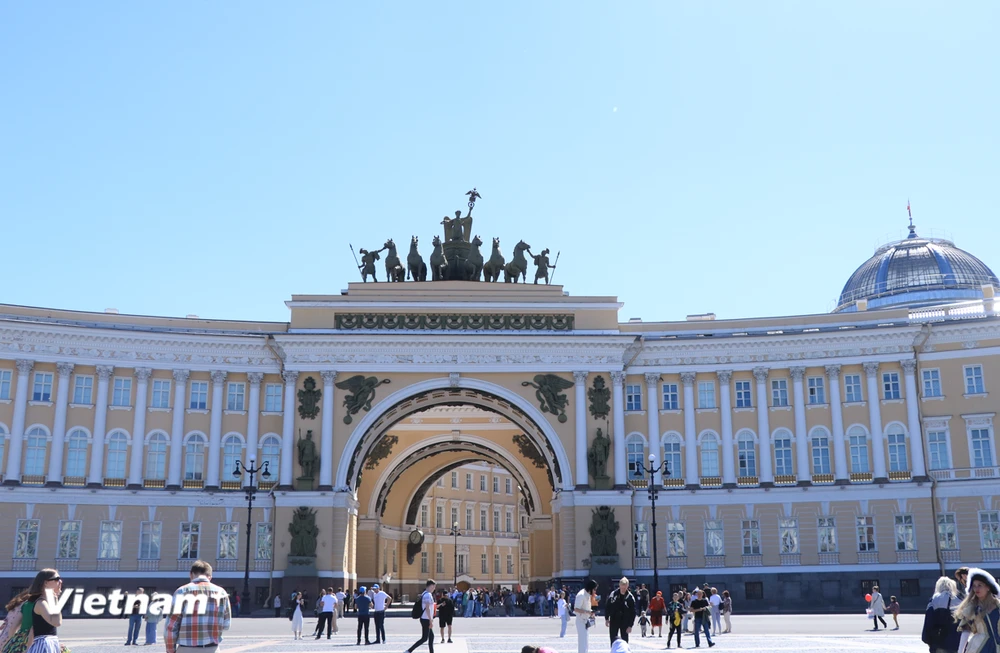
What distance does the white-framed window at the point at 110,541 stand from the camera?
177 feet

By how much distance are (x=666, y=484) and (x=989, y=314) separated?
19208 mm

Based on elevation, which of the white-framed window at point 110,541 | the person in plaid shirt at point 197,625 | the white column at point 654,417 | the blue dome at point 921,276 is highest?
the blue dome at point 921,276

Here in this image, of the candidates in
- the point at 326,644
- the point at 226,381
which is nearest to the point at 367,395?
the point at 226,381

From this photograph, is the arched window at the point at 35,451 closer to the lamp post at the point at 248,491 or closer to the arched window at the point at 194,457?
the arched window at the point at 194,457

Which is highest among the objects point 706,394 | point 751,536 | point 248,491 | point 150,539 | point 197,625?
point 706,394

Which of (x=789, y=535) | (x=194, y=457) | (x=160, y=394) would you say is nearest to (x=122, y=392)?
(x=160, y=394)

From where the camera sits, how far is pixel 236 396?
5744 centimetres

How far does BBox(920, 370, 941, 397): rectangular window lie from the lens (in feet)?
184

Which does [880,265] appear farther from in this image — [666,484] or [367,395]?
[367,395]

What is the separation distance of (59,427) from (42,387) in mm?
2285

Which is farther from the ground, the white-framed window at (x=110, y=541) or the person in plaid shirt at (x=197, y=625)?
the white-framed window at (x=110, y=541)

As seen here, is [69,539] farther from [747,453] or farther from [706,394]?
[747,453]

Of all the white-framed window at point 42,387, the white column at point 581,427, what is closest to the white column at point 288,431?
the white-framed window at point 42,387

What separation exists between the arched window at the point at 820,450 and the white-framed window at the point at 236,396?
3032 cm
